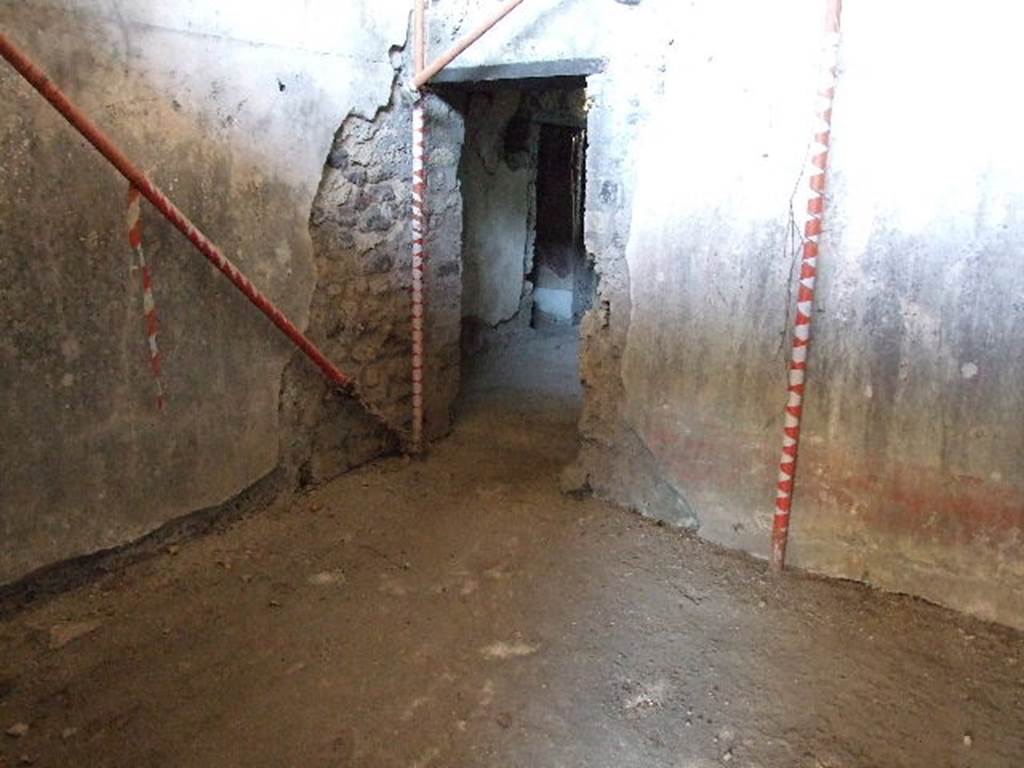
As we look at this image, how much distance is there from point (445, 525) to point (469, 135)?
10.3 feet

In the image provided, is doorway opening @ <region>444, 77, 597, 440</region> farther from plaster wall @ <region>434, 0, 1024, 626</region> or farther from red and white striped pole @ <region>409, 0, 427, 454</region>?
plaster wall @ <region>434, 0, 1024, 626</region>

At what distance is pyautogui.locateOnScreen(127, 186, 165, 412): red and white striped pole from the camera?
252 centimetres

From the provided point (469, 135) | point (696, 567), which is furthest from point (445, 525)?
point (469, 135)

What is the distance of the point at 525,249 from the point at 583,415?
3.23 meters

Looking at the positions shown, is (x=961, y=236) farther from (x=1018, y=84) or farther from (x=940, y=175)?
(x=1018, y=84)

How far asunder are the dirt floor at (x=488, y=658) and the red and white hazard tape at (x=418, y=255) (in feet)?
2.23

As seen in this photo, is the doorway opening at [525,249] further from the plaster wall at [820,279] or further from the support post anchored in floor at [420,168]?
the plaster wall at [820,279]

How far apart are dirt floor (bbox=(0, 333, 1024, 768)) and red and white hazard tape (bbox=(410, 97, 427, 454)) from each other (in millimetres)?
679

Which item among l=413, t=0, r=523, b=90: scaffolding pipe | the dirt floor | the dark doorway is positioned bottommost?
the dirt floor

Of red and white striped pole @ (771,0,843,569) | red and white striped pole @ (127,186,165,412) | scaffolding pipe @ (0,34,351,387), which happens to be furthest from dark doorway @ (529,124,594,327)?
red and white striped pole @ (127,186,165,412)

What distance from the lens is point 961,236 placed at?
242cm

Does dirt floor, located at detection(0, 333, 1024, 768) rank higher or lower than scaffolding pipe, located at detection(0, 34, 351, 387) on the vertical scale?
lower

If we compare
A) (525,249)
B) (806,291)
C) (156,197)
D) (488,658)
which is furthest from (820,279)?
(525,249)

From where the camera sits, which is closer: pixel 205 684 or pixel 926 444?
pixel 205 684
